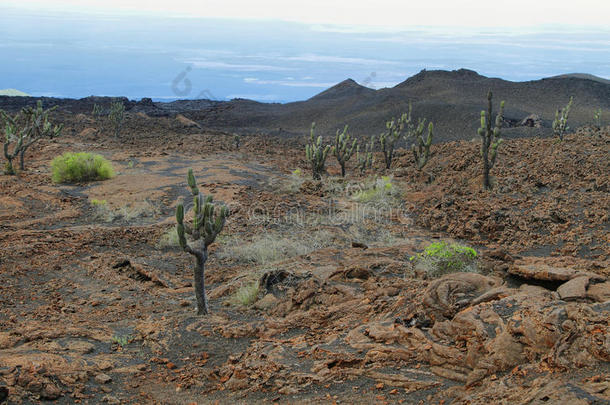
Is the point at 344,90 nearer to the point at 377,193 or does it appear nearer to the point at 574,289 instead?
the point at 377,193

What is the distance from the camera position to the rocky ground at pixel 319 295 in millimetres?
4367

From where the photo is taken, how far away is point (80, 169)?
1844cm

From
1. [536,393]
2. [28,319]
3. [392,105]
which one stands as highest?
[392,105]

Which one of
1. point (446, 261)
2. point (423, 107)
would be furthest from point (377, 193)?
point (423, 107)

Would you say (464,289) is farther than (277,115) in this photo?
No

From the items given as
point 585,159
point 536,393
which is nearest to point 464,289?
point 536,393

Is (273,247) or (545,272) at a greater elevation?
(545,272)

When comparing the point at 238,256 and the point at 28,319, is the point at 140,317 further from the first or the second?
the point at 238,256

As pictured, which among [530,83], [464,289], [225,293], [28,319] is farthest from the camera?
[530,83]

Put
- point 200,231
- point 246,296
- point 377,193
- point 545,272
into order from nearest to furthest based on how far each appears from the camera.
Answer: point 545,272, point 246,296, point 200,231, point 377,193

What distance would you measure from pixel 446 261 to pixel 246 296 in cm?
292

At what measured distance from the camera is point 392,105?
135ft

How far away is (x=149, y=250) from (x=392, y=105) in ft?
107

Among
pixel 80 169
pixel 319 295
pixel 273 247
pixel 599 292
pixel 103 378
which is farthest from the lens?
pixel 80 169
